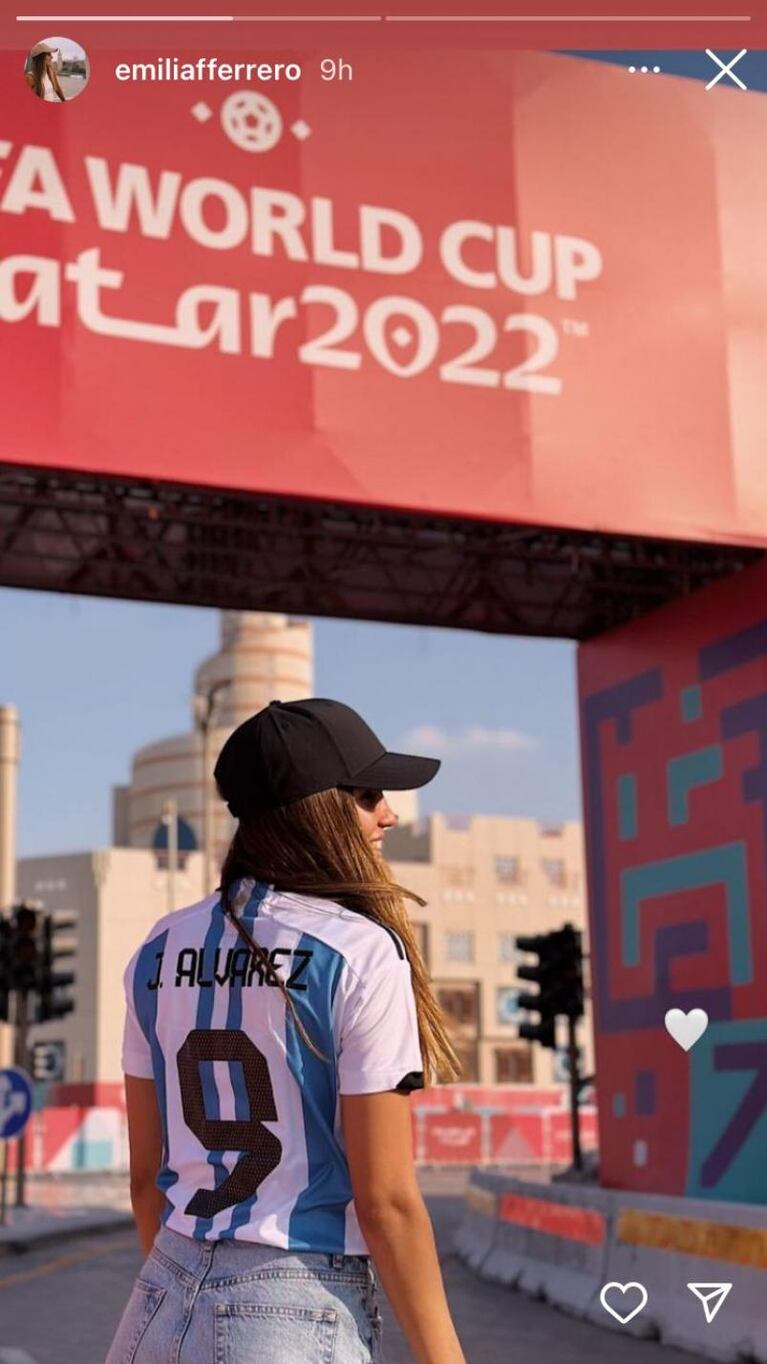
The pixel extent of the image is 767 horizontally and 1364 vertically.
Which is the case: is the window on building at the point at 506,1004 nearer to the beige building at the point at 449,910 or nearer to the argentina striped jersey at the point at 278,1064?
the beige building at the point at 449,910

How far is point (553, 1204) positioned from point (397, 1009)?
43.3 feet

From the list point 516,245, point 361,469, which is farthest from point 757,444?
point 361,469

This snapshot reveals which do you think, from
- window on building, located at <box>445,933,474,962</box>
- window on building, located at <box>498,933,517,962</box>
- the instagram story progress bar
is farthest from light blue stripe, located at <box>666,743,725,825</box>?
window on building, located at <box>498,933,517,962</box>

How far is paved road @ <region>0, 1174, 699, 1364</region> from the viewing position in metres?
10.9

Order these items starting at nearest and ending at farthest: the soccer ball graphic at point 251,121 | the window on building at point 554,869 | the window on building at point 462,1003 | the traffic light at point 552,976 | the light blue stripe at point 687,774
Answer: the soccer ball graphic at point 251,121
the light blue stripe at point 687,774
the traffic light at point 552,976
the window on building at point 462,1003
the window on building at point 554,869

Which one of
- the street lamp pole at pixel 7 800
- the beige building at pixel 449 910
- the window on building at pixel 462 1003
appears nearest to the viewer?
the street lamp pole at pixel 7 800

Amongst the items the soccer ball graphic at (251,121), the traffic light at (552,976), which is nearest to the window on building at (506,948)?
→ the traffic light at (552,976)

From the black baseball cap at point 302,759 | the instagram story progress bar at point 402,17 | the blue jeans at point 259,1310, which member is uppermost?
the instagram story progress bar at point 402,17

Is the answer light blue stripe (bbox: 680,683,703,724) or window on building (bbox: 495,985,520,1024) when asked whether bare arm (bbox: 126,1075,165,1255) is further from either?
window on building (bbox: 495,985,520,1024)

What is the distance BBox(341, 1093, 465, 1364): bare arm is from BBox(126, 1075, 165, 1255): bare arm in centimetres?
50

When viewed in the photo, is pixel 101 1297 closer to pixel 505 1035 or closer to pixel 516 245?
pixel 516 245

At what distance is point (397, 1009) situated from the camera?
2.63 m

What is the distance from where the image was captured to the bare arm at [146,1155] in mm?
2957

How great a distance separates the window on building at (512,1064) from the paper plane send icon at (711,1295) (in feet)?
238
